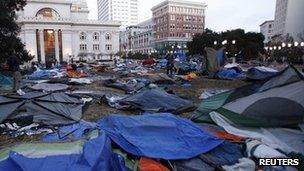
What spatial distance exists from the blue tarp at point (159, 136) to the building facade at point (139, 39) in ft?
329

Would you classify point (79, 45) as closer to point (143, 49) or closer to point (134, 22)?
point (143, 49)

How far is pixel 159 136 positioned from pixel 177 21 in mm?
99018

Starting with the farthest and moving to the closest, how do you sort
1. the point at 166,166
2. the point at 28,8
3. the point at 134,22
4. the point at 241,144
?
the point at 134,22 → the point at 28,8 → the point at 241,144 → the point at 166,166

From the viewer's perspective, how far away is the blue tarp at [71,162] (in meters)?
4.17

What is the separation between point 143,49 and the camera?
385ft

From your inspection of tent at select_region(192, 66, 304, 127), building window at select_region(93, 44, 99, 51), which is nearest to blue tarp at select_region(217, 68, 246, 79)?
tent at select_region(192, 66, 304, 127)

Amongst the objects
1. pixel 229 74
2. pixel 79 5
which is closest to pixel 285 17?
pixel 79 5

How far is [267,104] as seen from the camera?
686 cm

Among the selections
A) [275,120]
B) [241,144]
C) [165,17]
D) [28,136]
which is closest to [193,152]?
[241,144]

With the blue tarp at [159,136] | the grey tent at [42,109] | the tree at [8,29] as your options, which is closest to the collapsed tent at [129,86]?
the grey tent at [42,109]

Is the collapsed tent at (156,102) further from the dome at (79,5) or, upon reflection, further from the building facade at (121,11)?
the building facade at (121,11)

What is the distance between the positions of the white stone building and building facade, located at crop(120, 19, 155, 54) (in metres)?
23.7

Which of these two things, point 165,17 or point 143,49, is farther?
point 143,49

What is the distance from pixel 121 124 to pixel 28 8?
80.0m
